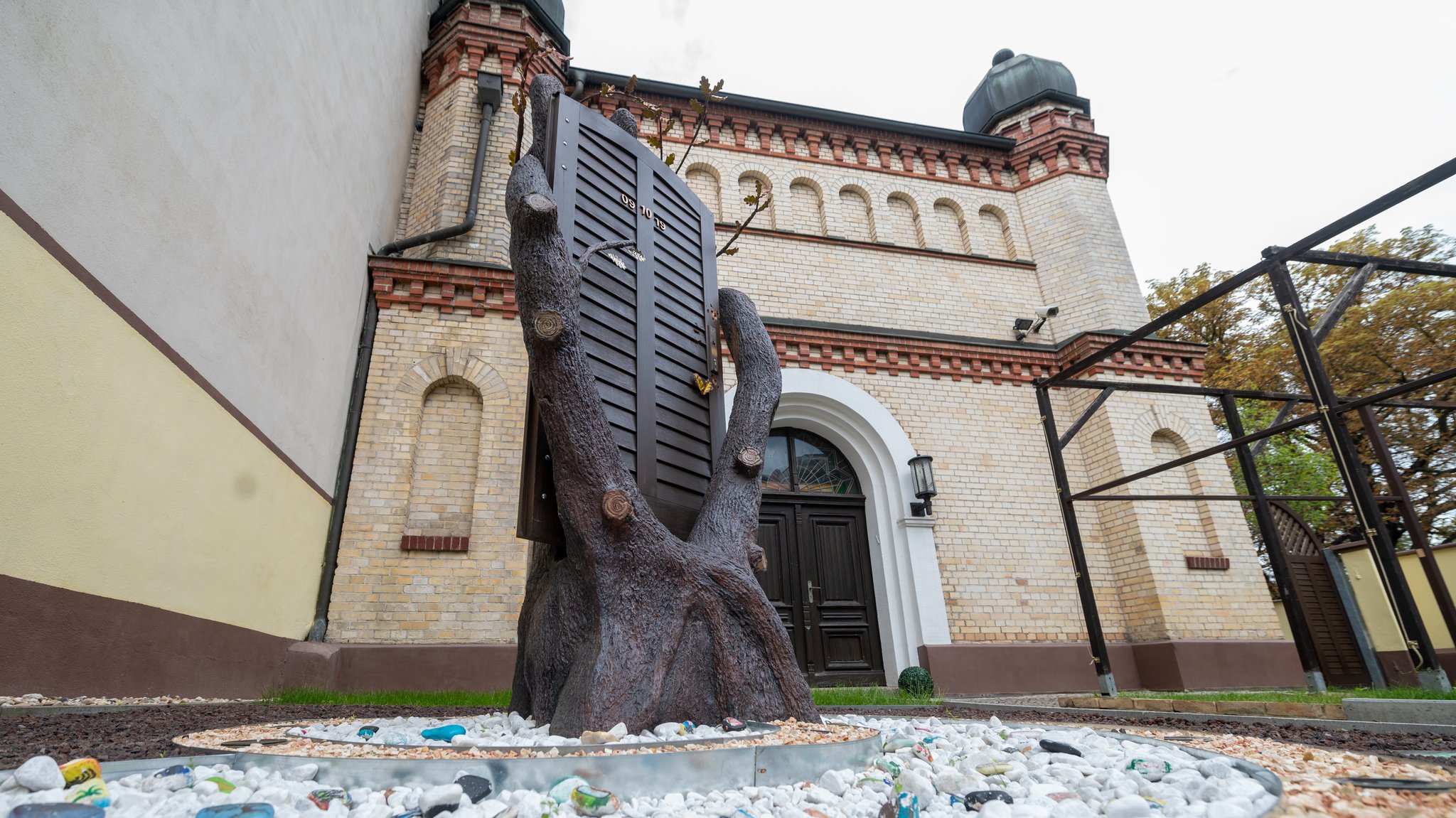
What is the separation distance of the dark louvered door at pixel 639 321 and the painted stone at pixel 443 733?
81 centimetres

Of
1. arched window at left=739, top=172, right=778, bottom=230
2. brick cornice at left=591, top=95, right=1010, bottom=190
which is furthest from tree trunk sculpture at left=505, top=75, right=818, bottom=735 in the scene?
brick cornice at left=591, top=95, right=1010, bottom=190

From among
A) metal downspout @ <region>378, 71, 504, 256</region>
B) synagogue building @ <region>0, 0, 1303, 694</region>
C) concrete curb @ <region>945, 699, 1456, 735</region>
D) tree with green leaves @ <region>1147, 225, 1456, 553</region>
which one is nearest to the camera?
concrete curb @ <region>945, 699, 1456, 735</region>

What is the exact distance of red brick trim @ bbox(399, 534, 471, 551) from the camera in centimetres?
647

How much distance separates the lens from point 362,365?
23.5 ft

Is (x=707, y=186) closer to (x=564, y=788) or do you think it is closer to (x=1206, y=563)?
(x=1206, y=563)

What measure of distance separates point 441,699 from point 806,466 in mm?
5316

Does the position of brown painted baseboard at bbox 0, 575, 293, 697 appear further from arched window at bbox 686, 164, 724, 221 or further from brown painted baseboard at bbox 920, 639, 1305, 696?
arched window at bbox 686, 164, 724, 221

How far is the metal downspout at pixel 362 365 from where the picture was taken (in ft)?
20.6

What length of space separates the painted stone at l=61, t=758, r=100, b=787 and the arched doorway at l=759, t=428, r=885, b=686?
6.77m

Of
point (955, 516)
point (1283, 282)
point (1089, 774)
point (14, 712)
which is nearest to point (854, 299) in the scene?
point (955, 516)

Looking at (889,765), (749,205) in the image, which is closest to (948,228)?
(749,205)

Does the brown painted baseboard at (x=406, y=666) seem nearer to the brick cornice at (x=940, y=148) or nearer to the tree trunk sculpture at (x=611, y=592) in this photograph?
the tree trunk sculpture at (x=611, y=592)

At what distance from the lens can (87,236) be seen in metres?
3.39

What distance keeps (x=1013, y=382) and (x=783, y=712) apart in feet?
24.6
